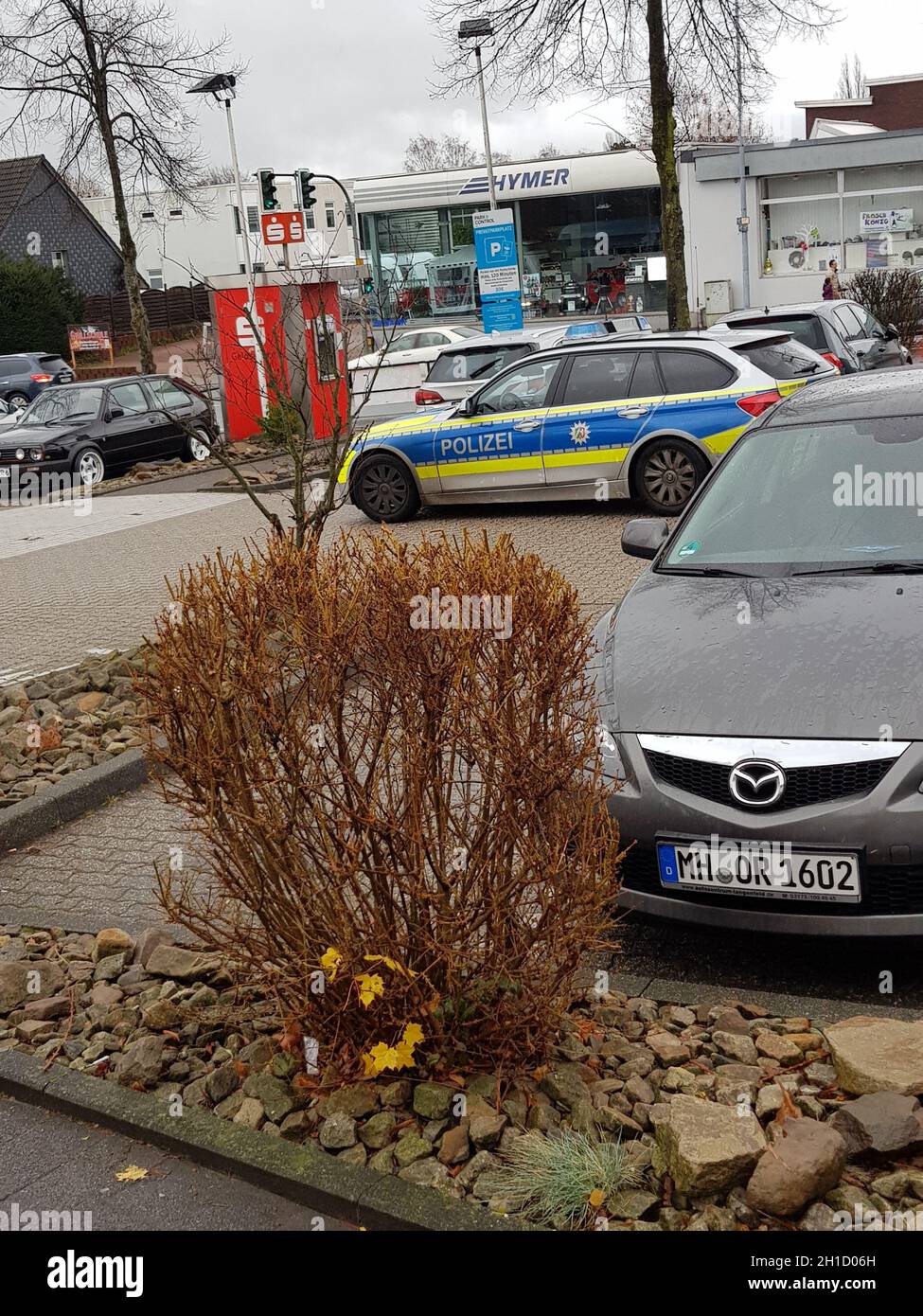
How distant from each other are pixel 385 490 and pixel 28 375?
1095 inches

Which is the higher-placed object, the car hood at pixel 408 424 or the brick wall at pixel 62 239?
the brick wall at pixel 62 239

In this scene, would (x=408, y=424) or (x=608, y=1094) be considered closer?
(x=608, y=1094)

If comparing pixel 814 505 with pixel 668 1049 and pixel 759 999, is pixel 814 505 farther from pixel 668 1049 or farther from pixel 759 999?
pixel 668 1049

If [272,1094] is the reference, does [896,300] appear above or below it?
above

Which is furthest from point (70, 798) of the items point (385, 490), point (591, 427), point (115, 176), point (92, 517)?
point (115, 176)

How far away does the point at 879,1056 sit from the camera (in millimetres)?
3434

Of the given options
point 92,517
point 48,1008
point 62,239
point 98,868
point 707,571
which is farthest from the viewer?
point 62,239

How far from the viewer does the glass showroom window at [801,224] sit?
42031mm

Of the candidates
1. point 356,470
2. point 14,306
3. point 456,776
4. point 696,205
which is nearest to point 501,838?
point 456,776

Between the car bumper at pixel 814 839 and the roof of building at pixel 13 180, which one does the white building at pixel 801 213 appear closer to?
the roof of building at pixel 13 180

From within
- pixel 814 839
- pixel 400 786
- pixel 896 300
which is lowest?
pixel 814 839

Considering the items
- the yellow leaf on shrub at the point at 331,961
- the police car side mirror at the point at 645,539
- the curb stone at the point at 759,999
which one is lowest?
the curb stone at the point at 759,999

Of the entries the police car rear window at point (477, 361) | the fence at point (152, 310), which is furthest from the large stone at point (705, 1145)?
the fence at point (152, 310)
